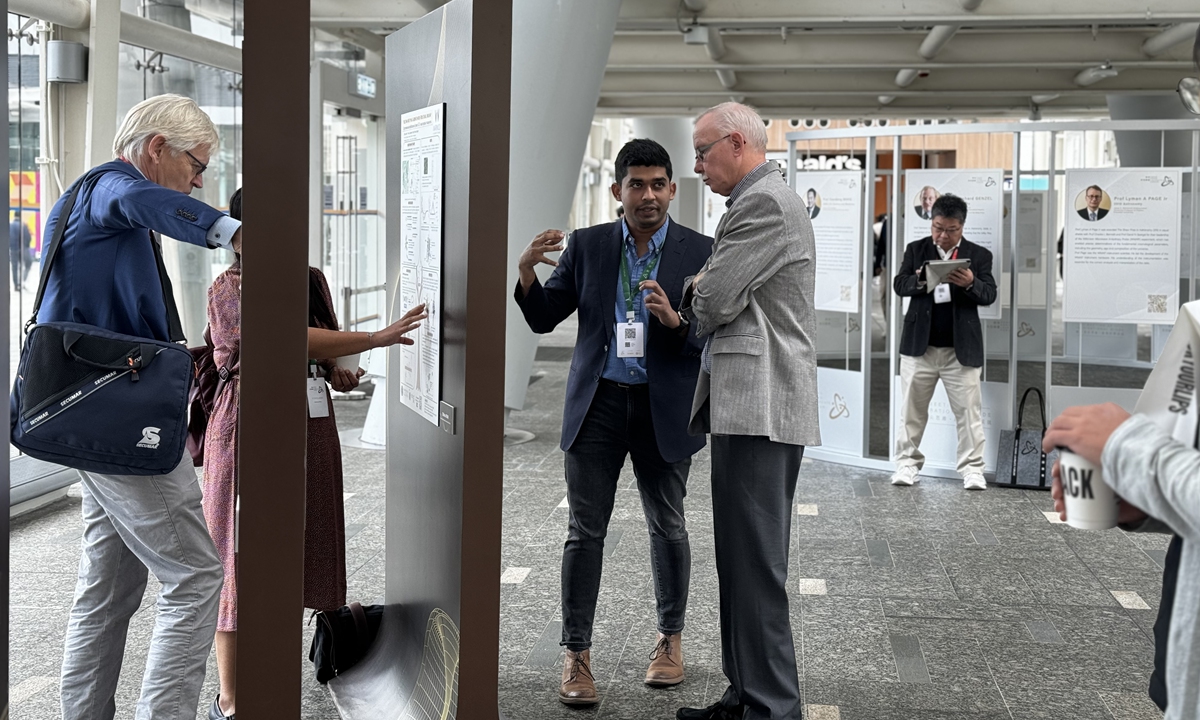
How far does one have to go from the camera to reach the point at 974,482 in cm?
704

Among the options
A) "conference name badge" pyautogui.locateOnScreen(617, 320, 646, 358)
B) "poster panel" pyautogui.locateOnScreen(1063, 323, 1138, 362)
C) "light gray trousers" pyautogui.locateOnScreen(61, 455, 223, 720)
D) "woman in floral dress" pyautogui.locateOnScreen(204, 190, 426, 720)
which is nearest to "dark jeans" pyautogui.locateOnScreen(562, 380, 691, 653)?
"conference name badge" pyautogui.locateOnScreen(617, 320, 646, 358)

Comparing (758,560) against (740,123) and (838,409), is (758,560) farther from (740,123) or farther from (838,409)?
(838,409)

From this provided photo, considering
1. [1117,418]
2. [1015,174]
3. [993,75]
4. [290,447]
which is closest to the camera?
A: [1117,418]

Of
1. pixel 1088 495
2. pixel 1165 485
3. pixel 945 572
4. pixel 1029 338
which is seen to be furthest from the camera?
pixel 1029 338

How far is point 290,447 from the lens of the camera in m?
2.27

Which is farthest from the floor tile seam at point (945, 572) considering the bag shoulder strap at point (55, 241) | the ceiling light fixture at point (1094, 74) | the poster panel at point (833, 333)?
the ceiling light fixture at point (1094, 74)

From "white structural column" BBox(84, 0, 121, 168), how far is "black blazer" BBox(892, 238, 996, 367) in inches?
191

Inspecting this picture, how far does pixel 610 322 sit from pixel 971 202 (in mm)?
4638

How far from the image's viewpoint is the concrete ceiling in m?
9.04

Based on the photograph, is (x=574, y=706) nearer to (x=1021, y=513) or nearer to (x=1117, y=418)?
(x=1117, y=418)

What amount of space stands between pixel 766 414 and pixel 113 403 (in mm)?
1652

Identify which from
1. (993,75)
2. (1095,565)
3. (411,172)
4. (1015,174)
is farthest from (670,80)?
(411,172)

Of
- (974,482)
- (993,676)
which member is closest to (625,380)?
(993,676)

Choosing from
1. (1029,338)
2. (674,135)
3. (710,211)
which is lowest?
(1029,338)
